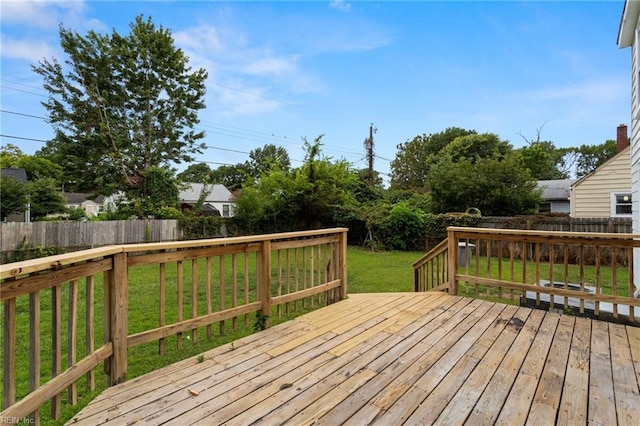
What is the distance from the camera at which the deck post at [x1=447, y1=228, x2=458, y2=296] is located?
4082mm

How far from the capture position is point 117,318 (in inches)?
80.4

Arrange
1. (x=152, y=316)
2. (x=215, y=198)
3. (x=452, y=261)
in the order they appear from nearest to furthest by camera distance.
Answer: (x=452, y=261)
(x=152, y=316)
(x=215, y=198)

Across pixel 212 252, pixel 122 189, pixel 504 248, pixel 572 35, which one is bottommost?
pixel 504 248

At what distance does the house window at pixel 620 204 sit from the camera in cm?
1030

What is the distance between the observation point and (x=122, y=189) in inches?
627

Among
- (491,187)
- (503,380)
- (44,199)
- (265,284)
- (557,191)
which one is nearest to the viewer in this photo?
(503,380)

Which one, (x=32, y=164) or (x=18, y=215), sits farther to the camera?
(x=32, y=164)

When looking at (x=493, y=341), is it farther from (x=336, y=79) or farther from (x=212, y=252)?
(x=336, y=79)

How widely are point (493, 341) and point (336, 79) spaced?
9.73m

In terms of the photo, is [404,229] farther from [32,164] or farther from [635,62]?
[32,164]

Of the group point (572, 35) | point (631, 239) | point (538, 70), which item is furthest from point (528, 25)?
point (631, 239)

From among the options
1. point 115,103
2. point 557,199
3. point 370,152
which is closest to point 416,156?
point 370,152

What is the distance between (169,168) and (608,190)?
62.8 ft

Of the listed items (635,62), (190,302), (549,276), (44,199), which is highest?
(635,62)
